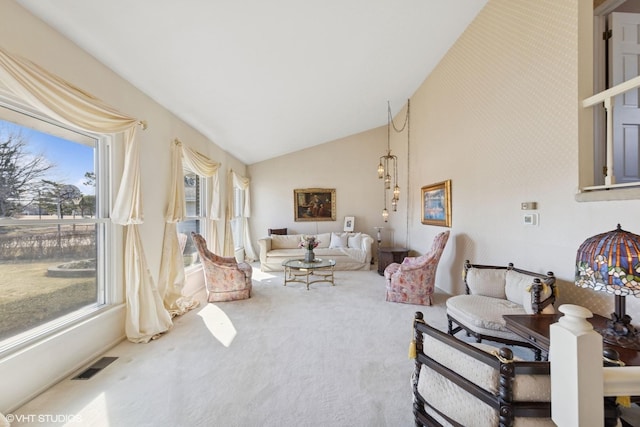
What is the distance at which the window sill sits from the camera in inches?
67.9

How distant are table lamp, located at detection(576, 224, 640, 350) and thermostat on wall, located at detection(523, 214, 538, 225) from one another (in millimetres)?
1230

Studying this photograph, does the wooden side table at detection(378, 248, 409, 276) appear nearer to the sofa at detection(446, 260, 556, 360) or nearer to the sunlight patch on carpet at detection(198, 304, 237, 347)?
the sofa at detection(446, 260, 556, 360)

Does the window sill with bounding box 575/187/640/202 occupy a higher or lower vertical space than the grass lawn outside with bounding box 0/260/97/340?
higher

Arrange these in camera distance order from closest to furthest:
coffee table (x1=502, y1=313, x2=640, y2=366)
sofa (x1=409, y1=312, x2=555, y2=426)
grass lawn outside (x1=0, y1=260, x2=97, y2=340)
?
1. sofa (x1=409, y1=312, x2=555, y2=426)
2. coffee table (x1=502, y1=313, x2=640, y2=366)
3. grass lawn outside (x1=0, y1=260, x2=97, y2=340)

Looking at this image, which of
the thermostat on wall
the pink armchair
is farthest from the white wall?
the thermostat on wall

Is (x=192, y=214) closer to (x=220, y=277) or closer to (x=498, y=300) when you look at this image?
(x=220, y=277)

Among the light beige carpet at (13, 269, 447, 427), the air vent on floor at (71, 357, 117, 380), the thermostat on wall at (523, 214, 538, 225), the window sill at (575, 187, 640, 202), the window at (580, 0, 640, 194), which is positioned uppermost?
the window at (580, 0, 640, 194)

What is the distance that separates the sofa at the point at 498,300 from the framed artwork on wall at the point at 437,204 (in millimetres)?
1429

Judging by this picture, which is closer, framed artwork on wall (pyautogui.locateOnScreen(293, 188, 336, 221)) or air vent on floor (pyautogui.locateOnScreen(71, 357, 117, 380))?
air vent on floor (pyautogui.locateOnScreen(71, 357, 117, 380))

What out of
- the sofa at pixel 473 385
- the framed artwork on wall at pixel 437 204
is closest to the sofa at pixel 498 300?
the sofa at pixel 473 385

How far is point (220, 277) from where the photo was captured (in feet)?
13.1

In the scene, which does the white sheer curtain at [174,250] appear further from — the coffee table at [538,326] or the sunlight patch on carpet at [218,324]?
the coffee table at [538,326]

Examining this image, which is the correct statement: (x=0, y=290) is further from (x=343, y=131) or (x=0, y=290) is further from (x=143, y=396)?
(x=343, y=131)

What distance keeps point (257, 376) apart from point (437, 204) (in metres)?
3.86
